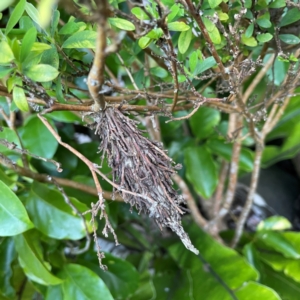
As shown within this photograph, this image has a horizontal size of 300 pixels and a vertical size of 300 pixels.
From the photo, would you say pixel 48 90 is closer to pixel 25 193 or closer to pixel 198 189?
pixel 25 193

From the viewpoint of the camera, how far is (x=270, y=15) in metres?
0.38

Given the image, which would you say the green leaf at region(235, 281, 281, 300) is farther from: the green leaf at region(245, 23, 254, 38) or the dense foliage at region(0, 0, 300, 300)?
the green leaf at region(245, 23, 254, 38)

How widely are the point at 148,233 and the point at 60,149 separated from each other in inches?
13.1

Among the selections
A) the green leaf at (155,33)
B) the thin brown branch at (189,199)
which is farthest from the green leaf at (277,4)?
the thin brown branch at (189,199)

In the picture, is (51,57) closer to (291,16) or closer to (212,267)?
(291,16)

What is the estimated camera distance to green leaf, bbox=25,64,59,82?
11.6 inches

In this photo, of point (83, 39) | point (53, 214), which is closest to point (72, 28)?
point (83, 39)

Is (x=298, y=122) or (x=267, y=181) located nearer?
(x=298, y=122)

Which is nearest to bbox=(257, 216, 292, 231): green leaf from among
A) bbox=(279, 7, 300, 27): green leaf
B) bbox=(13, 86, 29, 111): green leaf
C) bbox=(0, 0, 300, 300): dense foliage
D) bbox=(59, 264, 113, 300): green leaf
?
bbox=(0, 0, 300, 300): dense foliage

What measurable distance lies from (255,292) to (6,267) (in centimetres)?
40

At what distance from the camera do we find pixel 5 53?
28 cm

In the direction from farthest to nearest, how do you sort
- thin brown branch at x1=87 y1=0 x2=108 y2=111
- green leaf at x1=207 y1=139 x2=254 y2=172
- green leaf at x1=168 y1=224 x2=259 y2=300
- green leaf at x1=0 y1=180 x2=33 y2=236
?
green leaf at x1=207 y1=139 x2=254 y2=172 → green leaf at x1=168 y1=224 x2=259 y2=300 → green leaf at x1=0 y1=180 x2=33 y2=236 → thin brown branch at x1=87 y1=0 x2=108 y2=111

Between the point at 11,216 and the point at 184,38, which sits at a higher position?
the point at 184,38

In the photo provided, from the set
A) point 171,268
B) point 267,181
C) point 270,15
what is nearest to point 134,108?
point 270,15
